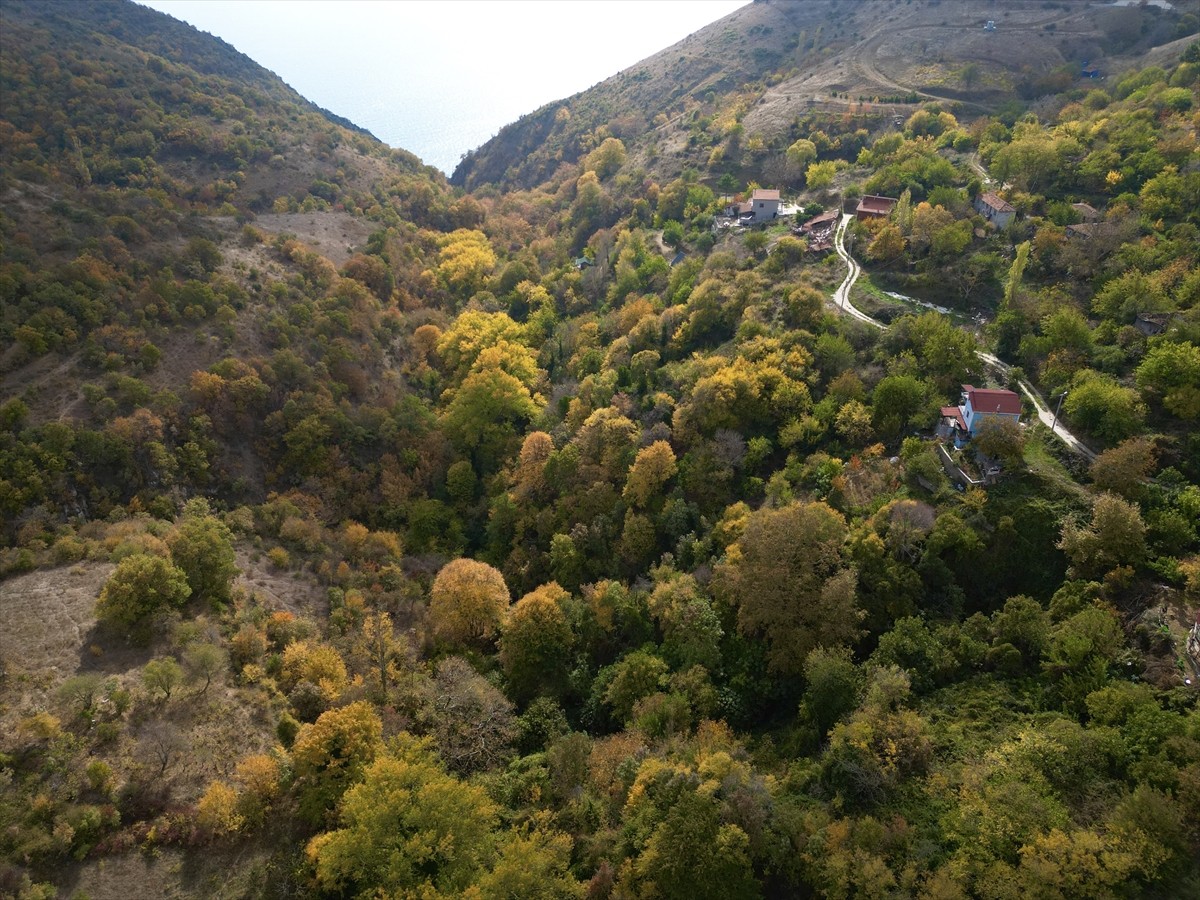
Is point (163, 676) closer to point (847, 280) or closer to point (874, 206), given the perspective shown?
point (847, 280)

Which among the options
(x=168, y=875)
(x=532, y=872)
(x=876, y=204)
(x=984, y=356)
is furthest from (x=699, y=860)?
(x=876, y=204)

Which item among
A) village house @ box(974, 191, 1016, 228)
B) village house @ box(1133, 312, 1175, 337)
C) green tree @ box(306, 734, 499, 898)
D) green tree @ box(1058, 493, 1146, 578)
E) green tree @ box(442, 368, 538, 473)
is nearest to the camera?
green tree @ box(306, 734, 499, 898)

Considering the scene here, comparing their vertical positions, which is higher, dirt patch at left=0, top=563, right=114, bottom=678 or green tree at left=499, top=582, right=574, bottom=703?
dirt patch at left=0, top=563, right=114, bottom=678

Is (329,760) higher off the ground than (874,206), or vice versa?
(874,206)

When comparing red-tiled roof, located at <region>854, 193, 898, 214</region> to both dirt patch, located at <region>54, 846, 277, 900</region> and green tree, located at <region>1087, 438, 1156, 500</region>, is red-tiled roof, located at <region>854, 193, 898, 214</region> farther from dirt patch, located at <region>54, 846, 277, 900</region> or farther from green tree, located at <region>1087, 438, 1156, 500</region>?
dirt patch, located at <region>54, 846, 277, 900</region>

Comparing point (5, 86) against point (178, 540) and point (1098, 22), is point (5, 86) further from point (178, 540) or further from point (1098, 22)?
point (1098, 22)

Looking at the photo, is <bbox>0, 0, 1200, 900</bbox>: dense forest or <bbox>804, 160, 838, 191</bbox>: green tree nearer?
<bbox>0, 0, 1200, 900</bbox>: dense forest

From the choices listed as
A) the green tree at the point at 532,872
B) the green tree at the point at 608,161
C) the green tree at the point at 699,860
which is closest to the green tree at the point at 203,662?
the green tree at the point at 532,872

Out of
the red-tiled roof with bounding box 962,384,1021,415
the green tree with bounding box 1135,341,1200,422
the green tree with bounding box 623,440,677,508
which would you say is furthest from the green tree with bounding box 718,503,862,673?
the green tree with bounding box 1135,341,1200,422
